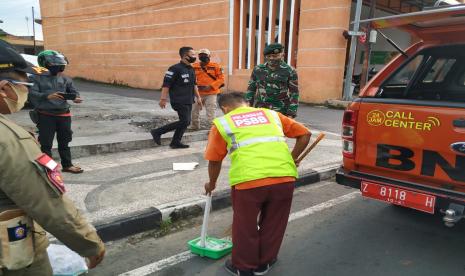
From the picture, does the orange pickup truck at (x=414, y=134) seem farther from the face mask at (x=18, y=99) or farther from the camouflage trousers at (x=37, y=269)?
the face mask at (x=18, y=99)

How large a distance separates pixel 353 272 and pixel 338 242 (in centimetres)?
54

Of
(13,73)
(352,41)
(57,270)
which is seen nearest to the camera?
(13,73)

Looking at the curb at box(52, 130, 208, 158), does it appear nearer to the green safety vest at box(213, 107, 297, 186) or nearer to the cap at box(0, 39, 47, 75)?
the green safety vest at box(213, 107, 297, 186)

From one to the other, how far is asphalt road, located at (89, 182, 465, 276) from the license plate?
0.48 metres

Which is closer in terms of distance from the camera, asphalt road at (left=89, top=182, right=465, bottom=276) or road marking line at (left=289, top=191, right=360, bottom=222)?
asphalt road at (left=89, top=182, right=465, bottom=276)

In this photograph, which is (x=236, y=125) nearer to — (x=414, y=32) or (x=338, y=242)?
(x=338, y=242)

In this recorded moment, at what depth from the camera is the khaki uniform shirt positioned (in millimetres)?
1395

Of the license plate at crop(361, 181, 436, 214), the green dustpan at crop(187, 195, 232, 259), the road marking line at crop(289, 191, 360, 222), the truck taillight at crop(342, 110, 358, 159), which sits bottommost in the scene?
the road marking line at crop(289, 191, 360, 222)

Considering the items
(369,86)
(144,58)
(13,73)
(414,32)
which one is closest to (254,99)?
(369,86)

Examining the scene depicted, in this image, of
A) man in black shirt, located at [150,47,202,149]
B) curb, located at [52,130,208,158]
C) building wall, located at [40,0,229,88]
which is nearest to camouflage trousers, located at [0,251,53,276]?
curb, located at [52,130,208,158]

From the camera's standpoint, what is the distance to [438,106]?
304cm

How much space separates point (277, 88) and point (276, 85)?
0.04 meters

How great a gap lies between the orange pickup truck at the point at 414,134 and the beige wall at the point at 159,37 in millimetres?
9587

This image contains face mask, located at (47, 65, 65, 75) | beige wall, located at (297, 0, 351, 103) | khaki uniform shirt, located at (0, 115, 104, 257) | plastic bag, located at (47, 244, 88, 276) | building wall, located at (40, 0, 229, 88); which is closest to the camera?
khaki uniform shirt, located at (0, 115, 104, 257)
